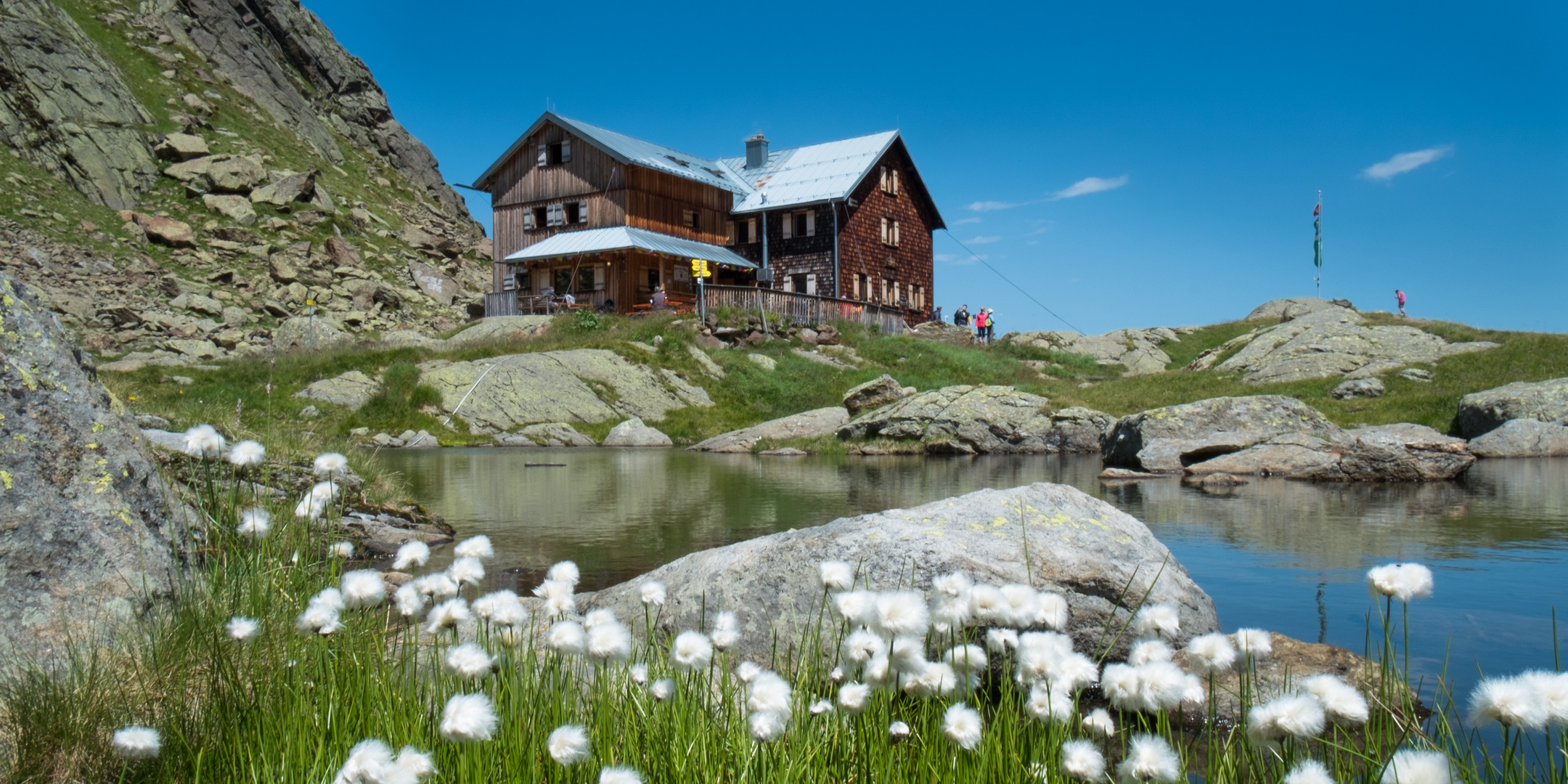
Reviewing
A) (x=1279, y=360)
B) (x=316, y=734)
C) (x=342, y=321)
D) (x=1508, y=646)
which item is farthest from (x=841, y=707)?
(x=342, y=321)

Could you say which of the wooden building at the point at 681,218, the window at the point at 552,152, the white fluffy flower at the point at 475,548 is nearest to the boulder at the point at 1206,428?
→ the white fluffy flower at the point at 475,548

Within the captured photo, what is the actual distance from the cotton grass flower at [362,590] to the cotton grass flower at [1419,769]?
2966 millimetres

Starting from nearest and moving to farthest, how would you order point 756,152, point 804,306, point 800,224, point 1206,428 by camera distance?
point 1206,428 → point 804,306 → point 800,224 → point 756,152

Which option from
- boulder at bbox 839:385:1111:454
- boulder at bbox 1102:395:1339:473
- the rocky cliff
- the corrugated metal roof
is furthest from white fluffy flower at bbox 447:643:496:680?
the corrugated metal roof

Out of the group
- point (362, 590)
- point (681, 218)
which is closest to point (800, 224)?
point (681, 218)

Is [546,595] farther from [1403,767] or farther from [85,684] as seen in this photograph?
[1403,767]

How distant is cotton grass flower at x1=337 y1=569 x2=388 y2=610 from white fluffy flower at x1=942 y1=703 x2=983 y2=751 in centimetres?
Result: 203

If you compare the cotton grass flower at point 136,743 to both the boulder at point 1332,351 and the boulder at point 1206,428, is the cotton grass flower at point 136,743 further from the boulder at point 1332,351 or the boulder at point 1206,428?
the boulder at point 1332,351

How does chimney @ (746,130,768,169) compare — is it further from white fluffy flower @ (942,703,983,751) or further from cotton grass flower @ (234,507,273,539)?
white fluffy flower @ (942,703,983,751)

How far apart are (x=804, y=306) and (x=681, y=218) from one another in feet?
32.4

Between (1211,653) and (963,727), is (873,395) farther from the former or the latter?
(963,727)

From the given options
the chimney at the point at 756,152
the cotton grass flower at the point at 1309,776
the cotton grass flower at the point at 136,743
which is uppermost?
the chimney at the point at 756,152

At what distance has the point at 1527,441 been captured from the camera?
19125 millimetres

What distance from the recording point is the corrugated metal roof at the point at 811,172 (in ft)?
157
